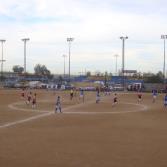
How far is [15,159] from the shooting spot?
1820 cm

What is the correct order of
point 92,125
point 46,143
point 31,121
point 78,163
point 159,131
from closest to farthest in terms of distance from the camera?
point 78,163
point 46,143
point 159,131
point 92,125
point 31,121

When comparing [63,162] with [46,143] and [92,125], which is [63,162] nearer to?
[46,143]

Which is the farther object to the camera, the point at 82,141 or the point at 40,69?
the point at 40,69

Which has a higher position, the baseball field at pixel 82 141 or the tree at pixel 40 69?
the tree at pixel 40 69

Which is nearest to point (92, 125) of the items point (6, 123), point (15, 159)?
point (6, 123)

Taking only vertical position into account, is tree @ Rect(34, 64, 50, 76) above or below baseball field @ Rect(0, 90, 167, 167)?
above

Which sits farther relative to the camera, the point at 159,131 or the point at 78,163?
the point at 159,131

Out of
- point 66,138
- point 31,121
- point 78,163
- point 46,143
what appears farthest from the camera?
point 31,121

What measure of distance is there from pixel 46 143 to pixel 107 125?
8.57 metres

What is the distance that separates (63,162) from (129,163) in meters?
2.70

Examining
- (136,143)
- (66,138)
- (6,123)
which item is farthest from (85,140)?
(6,123)

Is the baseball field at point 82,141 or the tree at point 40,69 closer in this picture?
the baseball field at point 82,141

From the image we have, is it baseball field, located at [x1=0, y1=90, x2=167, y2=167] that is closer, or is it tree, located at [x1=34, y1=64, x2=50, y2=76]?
baseball field, located at [x1=0, y1=90, x2=167, y2=167]

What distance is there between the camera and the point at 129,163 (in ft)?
57.7
